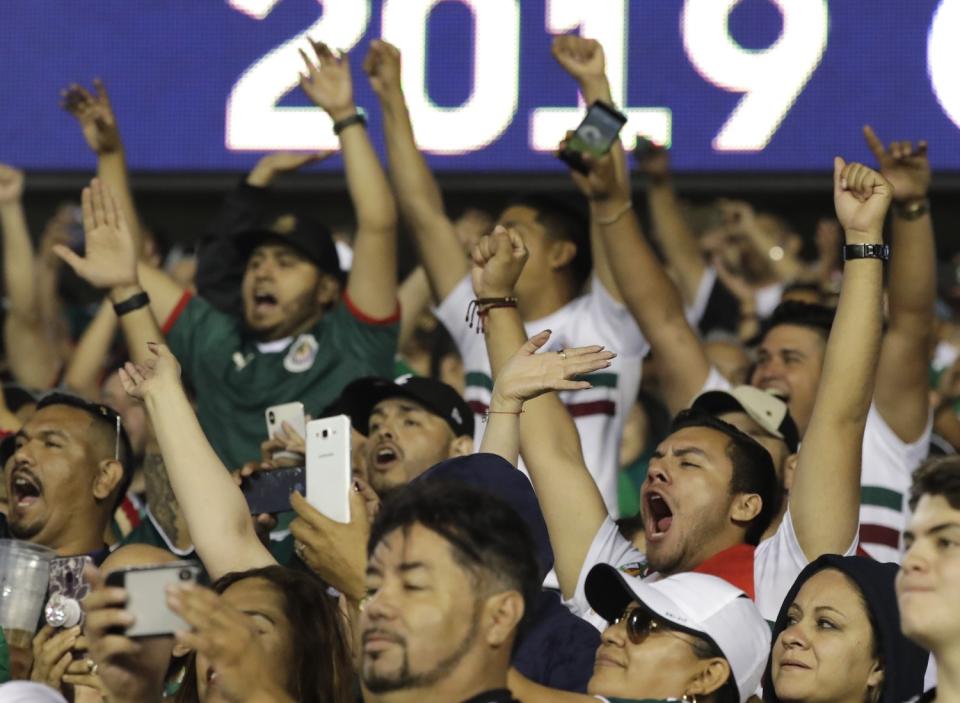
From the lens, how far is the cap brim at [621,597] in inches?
142

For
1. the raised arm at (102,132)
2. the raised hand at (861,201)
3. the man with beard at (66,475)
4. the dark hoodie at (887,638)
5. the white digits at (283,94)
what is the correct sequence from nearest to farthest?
the dark hoodie at (887,638) → the raised hand at (861,201) → the man with beard at (66,475) → the raised arm at (102,132) → the white digits at (283,94)

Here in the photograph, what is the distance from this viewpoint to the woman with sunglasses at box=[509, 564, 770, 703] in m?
3.56

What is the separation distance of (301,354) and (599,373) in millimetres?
901

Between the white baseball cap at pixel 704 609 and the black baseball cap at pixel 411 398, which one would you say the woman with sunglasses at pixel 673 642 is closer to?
the white baseball cap at pixel 704 609

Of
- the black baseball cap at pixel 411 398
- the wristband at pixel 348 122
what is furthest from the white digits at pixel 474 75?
the black baseball cap at pixel 411 398

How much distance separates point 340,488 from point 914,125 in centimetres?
378

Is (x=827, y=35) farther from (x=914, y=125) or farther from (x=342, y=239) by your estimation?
(x=342, y=239)

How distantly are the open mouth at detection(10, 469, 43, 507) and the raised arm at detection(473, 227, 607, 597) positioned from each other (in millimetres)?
1302

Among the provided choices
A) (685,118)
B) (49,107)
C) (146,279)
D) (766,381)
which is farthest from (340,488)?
(49,107)

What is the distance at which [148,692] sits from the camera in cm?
345

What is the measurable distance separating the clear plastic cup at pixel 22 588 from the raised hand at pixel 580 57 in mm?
2402

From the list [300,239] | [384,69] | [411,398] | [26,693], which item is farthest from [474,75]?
[26,693]

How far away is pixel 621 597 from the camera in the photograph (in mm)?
3730

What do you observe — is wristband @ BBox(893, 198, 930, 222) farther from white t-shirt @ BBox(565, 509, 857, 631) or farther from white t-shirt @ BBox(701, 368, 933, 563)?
white t-shirt @ BBox(565, 509, 857, 631)
